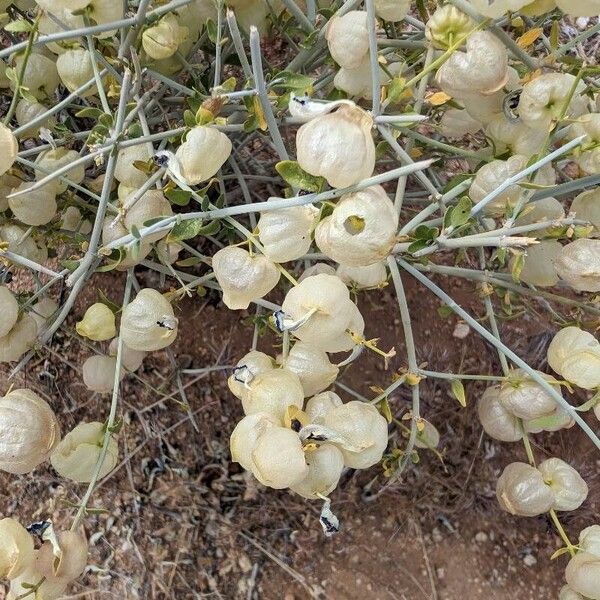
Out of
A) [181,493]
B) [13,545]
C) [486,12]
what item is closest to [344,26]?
[486,12]

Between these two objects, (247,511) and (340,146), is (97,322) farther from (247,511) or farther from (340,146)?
(247,511)

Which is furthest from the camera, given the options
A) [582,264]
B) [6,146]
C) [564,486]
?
[564,486]

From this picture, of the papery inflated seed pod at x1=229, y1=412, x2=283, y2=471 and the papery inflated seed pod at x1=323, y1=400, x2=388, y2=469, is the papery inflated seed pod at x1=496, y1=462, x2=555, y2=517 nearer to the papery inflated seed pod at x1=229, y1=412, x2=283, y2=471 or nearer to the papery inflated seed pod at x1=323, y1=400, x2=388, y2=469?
the papery inflated seed pod at x1=323, y1=400, x2=388, y2=469

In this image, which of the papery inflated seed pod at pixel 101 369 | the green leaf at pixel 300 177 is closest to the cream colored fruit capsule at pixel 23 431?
the papery inflated seed pod at pixel 101 369

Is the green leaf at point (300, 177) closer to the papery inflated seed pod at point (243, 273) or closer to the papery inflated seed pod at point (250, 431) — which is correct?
the papery inflated seed pod at point (243, 273)

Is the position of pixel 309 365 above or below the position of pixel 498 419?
above

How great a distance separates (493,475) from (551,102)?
98 cm

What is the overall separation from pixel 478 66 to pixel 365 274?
294mm

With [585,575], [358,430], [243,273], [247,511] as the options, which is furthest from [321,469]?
[247,511]

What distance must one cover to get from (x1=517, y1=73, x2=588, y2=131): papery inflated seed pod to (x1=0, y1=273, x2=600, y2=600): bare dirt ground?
0.81 meters

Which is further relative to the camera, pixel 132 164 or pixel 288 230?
pixel 132 164

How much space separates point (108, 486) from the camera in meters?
Result: 1.47

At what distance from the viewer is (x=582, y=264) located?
82 centimetres

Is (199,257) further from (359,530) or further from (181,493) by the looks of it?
(359,530)
